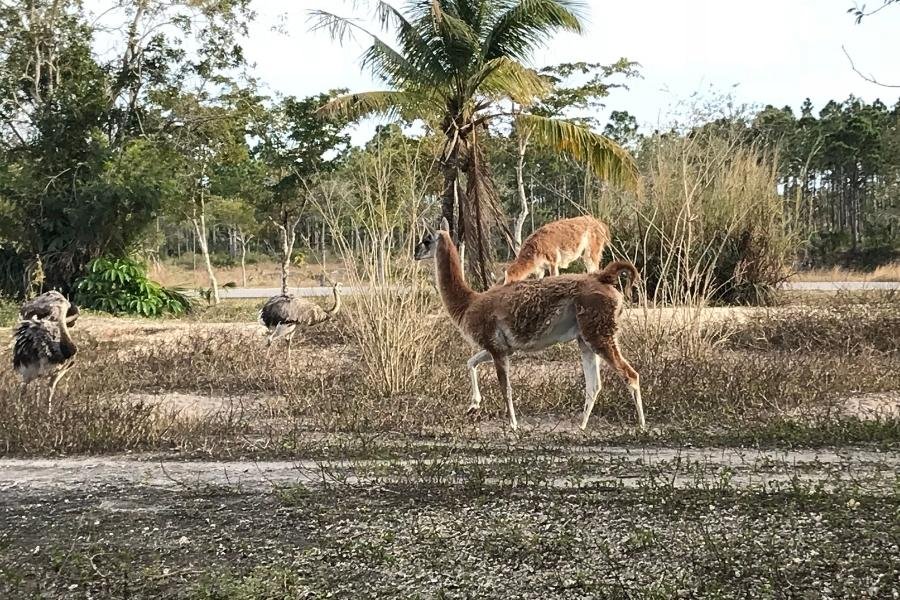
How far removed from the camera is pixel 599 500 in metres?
4.70

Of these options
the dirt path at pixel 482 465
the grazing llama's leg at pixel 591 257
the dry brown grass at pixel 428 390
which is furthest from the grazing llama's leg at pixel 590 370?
the grazing llama's leg at pixel 591 257

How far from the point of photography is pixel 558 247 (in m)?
12.7

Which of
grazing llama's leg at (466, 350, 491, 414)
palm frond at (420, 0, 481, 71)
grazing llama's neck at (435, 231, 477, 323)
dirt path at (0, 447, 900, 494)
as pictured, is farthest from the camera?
palm frond at (420, 0, 481, 71)

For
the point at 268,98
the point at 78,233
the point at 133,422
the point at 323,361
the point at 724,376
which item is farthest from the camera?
the point at 268,98

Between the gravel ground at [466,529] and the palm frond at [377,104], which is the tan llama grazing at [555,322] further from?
the palm frond at [377,104]

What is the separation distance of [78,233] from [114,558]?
18.9 m

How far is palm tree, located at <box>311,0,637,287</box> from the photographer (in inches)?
554

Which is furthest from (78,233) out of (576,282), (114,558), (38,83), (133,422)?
(114,558)

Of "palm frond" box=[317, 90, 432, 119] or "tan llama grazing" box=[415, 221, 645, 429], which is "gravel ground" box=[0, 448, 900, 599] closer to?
"tan llama grazing" box=[415, 221, 645, 429]

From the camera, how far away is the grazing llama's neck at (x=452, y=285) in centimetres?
783

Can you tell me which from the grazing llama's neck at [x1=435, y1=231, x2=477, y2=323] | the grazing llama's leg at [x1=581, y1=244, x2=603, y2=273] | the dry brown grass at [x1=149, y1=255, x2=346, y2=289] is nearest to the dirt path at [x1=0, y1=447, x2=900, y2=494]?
the grazing llama's neck at [x1=435, y1=231, x2=477, y2=323]

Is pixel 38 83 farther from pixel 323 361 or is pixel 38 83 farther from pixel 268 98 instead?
pixel 323 361

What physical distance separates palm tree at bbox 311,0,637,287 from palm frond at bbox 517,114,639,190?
2 centimetres

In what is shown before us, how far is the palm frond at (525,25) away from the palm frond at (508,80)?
0.33m
